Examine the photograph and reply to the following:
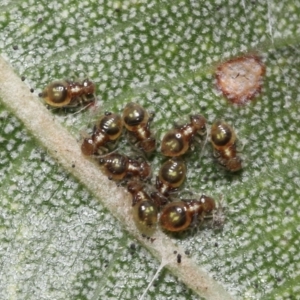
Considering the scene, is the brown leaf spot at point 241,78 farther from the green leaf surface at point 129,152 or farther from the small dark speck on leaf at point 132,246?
the small dark speck on leaf at point 132,246

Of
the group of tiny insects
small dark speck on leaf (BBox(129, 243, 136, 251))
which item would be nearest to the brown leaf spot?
the group of tiny insects

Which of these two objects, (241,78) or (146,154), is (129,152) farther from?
(241,78)

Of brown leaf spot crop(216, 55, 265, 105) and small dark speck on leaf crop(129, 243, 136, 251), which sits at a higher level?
brown leaf spot crop(216, 55, 265, 105)

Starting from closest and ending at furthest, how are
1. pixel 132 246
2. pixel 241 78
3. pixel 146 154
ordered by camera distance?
1. pixel 132 246
2. pixel 146 154
3. pixel 241 78

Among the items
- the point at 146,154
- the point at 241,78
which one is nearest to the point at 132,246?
the point at 146,154

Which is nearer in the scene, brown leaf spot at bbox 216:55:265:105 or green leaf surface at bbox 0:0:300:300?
green leaf surface at bbox 0:0:300:300

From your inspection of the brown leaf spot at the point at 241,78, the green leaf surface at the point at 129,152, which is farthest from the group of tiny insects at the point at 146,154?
the brown leaf spot at the point at 241,78

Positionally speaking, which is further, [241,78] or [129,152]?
[241,78]

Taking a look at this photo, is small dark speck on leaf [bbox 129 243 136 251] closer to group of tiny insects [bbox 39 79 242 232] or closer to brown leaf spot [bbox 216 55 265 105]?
group of tiny insects [bbox 39 79 242 232]
